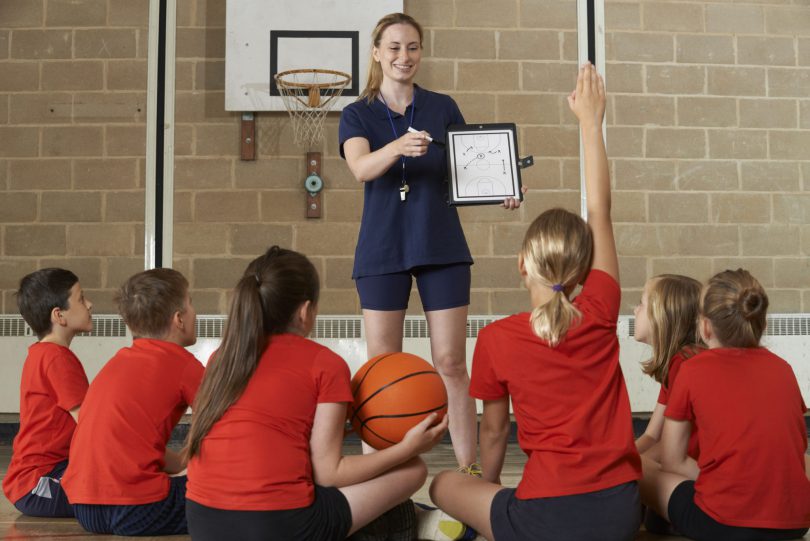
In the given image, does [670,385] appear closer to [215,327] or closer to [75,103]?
[215,327]

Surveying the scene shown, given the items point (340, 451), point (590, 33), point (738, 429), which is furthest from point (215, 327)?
point (738, 429)

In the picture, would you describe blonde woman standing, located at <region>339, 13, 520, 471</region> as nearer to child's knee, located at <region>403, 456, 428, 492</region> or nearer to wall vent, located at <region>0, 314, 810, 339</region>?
child's knee, located at <region>403, 456, 428, 492</region>


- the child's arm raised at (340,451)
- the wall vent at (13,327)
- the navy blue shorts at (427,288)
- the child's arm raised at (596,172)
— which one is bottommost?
the child's arm raised at (340,451)

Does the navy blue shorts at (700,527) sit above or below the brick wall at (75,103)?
below

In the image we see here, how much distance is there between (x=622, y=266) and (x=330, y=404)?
3372mm

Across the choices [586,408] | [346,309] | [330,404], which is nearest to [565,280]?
[586,408]

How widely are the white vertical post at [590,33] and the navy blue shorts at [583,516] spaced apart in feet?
10.7

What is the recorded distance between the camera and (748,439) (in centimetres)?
199

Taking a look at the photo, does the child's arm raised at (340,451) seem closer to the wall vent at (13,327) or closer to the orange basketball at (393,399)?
the orange basketball at (393,399)

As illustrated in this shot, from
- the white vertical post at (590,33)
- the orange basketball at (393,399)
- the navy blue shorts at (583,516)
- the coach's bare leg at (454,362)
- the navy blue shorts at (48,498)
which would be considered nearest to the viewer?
the navy blue shorts at (583,516)

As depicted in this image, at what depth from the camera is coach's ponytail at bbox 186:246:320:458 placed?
193 cm

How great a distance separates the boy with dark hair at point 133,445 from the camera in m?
2.25

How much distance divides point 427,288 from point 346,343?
2.10 meters

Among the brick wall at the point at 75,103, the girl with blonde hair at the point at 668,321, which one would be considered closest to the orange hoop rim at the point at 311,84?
the brick wall at the point at 75,103
